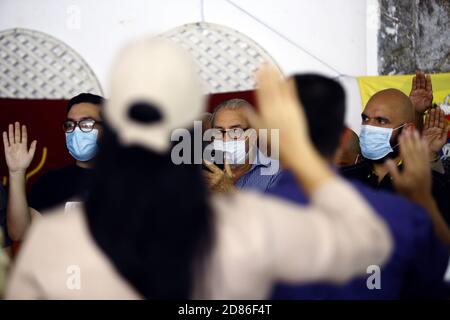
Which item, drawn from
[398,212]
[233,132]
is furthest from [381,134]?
[398,212]

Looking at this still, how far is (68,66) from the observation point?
191 inches

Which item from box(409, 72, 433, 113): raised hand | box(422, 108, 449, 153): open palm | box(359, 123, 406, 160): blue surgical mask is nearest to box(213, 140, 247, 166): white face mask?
box(359, 123, 406, 160): blue surgical mask

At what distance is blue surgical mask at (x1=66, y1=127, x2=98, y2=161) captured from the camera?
9.34 ft

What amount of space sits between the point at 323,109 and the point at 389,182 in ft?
4.32

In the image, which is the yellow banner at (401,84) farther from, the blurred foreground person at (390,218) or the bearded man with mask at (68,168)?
the blurred foreground person at (390,218)

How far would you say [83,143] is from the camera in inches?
112

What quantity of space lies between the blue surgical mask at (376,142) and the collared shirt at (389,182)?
79 mm

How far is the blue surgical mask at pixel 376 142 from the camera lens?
2.67 metres

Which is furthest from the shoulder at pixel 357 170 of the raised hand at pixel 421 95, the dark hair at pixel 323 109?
the dark hair at pixel 323 109

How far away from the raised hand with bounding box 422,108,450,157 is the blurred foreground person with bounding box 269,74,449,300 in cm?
132

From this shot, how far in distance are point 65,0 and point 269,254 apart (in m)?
4.20

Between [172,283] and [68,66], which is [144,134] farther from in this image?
[68,66]

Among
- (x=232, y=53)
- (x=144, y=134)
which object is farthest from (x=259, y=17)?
(x=144, y=134)
